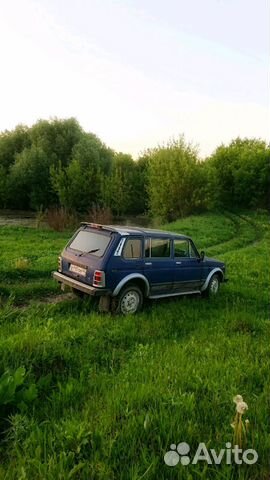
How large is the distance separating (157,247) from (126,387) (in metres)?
4.60

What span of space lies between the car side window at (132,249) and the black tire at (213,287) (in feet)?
9.35

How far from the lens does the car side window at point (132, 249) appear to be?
7.73 meters

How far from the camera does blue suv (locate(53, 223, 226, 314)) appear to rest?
7434mm

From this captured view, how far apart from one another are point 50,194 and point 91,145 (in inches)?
272

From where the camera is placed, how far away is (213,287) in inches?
399

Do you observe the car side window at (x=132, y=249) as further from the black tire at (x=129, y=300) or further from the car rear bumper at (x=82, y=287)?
Result: the car rear bumper at (x=82, y=287)

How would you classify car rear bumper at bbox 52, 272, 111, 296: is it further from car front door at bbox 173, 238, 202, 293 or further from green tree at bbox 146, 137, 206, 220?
green tree at bbox 146, 137, 206, 220

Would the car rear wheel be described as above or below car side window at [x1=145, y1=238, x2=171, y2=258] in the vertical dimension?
below

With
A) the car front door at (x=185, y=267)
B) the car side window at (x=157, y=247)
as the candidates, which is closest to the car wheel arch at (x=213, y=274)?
the car front door at (x=185, y=267)

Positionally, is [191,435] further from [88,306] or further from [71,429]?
[88,306]

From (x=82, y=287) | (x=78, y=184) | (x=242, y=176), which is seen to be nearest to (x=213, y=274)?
(x=82, y=287)

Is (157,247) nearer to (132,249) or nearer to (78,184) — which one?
(132,249)

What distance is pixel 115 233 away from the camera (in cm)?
769

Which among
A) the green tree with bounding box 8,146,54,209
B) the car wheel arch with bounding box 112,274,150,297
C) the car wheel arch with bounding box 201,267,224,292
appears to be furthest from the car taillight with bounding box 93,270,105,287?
the green tree with bounding box 8,146,54,209
